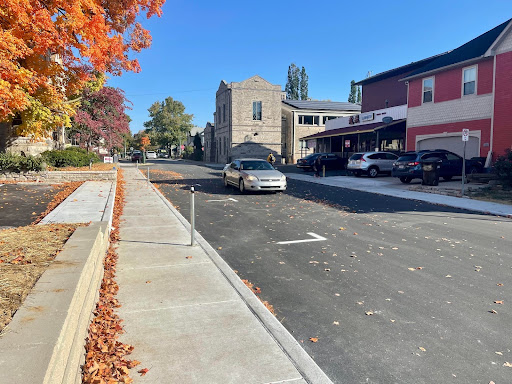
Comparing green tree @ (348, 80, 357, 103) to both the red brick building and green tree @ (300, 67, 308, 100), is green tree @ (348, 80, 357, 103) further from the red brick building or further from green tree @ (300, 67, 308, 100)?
the red brick building

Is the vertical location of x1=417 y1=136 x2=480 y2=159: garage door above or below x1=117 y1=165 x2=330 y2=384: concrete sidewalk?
above

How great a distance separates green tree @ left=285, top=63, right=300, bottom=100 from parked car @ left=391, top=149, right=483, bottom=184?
2973 inches

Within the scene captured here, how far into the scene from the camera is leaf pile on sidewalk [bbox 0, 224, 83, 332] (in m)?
3.27

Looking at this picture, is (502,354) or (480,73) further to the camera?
(480,73)

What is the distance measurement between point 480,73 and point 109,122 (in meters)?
26.4

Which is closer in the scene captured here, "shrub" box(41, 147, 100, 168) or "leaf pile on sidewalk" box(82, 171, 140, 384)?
"leaf pile on sidewalk" box(82, 171, 140, 384)

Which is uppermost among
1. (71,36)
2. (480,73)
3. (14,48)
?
(480,73)

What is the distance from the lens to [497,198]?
14367mm

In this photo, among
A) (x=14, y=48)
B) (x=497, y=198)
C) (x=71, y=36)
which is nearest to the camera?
(x=14, y=48)

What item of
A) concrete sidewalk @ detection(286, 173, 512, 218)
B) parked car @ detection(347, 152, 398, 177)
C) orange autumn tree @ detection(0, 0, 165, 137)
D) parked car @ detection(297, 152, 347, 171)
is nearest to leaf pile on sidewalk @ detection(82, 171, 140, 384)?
orange autumn tree @ detection(0, 0, 165, 137)

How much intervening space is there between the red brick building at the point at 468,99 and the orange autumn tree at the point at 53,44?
59.0ft

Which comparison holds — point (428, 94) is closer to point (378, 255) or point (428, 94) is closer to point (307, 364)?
point (378, 255)

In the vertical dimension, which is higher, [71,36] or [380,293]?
[71,36]

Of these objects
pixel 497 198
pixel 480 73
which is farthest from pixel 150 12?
pixel 480 73
